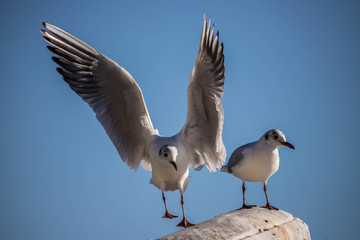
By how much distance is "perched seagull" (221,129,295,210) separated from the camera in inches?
206

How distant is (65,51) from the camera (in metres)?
5.66

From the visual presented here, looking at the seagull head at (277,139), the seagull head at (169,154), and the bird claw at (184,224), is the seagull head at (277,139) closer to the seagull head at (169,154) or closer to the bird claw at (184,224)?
the seagull head at (169,154)

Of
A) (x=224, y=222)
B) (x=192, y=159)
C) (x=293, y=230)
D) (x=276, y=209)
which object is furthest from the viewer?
(x=192, y=159)

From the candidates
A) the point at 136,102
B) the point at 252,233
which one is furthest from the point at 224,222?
the point at 136,102

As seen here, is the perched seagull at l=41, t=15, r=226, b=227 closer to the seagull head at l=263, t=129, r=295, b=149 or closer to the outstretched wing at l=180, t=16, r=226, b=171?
the outstretched wing at l=180, t=16, r=226, b=171

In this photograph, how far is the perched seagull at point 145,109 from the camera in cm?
496

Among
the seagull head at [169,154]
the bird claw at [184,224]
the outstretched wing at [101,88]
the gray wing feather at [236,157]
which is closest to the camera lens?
Result: the bird claw at [184,224]

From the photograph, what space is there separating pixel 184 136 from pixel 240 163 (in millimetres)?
826

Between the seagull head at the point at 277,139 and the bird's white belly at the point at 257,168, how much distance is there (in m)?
0.19

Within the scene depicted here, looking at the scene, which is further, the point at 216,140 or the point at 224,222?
the point at 216,140

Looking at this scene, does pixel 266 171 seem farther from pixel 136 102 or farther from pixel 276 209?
pixel 136 102

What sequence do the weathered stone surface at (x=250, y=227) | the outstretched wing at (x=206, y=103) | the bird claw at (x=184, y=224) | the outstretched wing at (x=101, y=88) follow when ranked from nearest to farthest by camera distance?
the weathered stone surface at (x=250, y=227) < the bird claw at (x=184, y=224) < the outstretched wing at (x=206, y=103) < the outstretched wing at (x=101, y=88)

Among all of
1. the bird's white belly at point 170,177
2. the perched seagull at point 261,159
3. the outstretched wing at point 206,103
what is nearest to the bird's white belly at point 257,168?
the perched seagull at point 261,159

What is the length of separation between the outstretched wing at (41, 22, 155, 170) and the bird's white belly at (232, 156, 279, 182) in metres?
1.33
